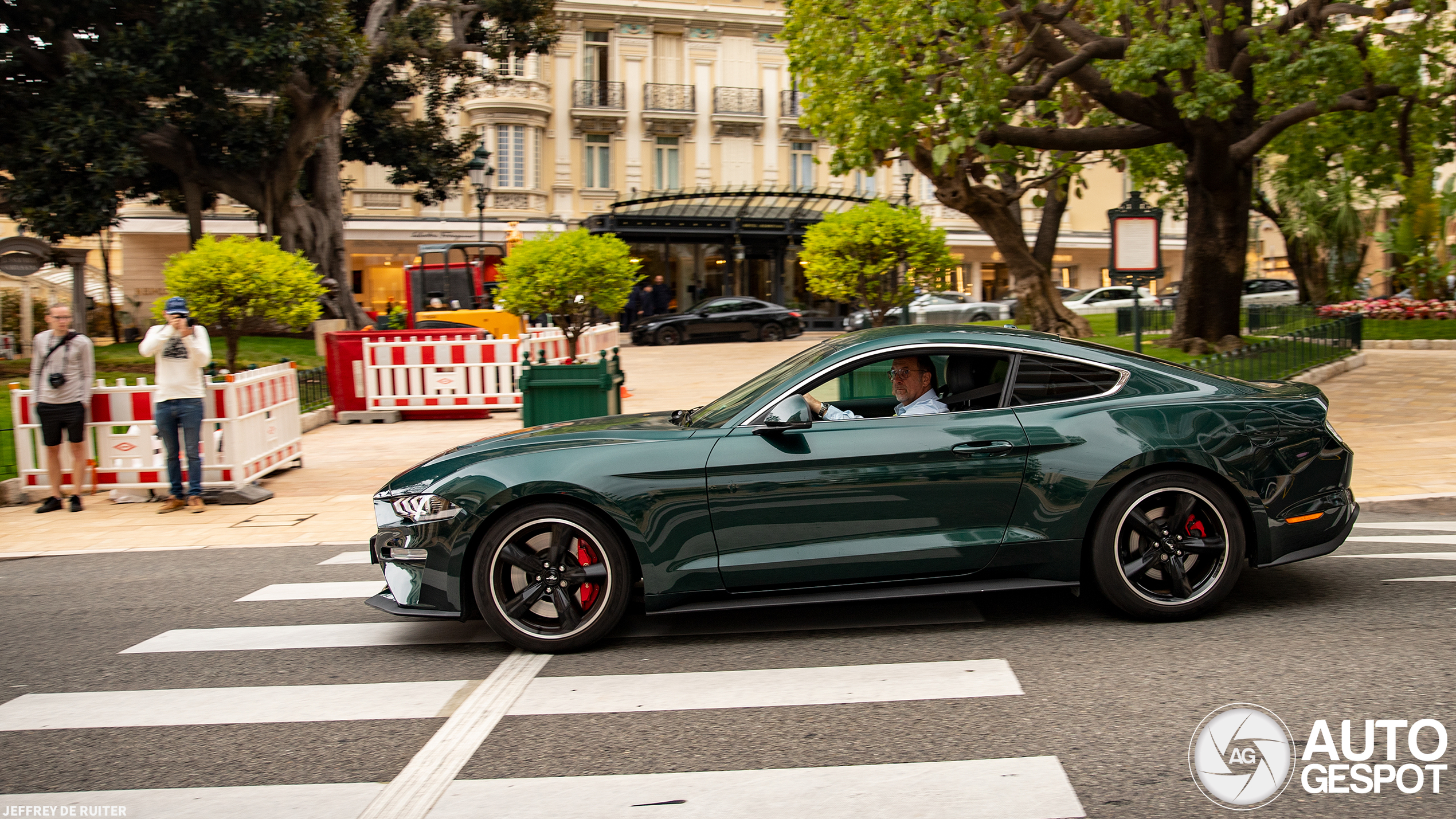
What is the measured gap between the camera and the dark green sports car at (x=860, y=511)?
4.93m

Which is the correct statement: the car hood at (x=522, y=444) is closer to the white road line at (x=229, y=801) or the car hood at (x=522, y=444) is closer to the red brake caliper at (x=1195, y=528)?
the white road line at (x=229, y=801)

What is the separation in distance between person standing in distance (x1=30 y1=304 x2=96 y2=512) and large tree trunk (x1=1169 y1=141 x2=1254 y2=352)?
15.7 meters

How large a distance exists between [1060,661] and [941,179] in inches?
603

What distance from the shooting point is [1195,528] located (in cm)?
507

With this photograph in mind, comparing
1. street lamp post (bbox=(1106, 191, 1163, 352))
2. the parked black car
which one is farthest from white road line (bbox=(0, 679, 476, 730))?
the parked black car

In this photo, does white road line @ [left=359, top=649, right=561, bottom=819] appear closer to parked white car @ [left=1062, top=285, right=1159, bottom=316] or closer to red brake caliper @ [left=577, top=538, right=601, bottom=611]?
red brake caliper @ [left=577, top=538, right=601, bottom=611]

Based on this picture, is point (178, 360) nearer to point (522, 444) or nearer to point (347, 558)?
point (347, 558)

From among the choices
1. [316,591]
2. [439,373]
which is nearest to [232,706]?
[316,591]

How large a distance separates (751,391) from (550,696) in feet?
5.90

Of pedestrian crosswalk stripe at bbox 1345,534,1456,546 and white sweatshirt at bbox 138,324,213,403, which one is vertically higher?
white sweatshirt at bbox 138,324,213,403

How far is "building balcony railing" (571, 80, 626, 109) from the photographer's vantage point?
4369 cm

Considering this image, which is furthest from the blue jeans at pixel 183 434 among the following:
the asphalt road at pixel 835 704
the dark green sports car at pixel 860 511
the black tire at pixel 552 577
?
the black tire at pixel 552 577

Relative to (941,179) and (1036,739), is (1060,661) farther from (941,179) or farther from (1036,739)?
(941,179)

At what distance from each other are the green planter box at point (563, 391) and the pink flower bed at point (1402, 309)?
810 inches
